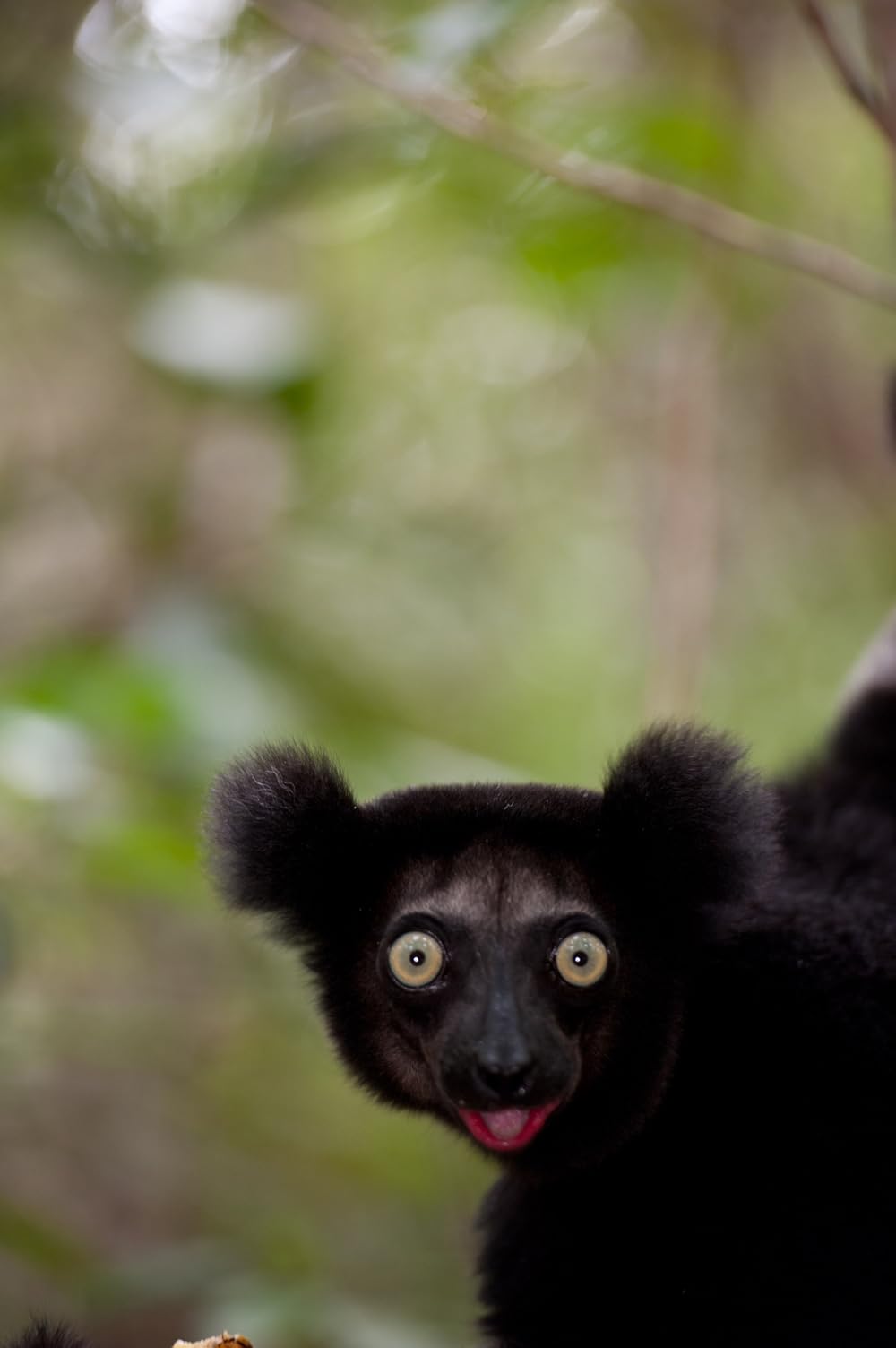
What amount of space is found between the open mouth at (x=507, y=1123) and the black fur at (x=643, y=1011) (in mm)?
51

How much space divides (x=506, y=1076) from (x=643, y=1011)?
0.39m

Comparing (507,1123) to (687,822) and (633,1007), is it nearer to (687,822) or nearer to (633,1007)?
(633,1007)

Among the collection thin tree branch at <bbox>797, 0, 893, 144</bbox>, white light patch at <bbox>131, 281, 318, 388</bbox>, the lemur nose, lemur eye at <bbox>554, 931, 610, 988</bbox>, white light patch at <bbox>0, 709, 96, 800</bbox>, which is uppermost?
white light patch at <bbox>131, 281, 318, 388</bbox>

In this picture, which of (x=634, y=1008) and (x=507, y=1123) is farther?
(x=634, y=1008)

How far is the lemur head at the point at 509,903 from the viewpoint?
2346mm

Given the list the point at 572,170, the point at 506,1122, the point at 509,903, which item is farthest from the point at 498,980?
→ the point at 572,170

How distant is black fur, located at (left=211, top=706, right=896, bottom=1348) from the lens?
243 centimetres

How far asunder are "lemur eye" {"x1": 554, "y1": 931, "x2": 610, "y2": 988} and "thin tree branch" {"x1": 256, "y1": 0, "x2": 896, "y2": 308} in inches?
60.5

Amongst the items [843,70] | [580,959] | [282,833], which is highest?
[843,70]

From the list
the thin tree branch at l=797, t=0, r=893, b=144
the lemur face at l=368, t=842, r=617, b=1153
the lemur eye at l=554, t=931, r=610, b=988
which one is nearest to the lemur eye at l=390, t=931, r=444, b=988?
the lemur face at l=368, t=842, r=617, b=1153

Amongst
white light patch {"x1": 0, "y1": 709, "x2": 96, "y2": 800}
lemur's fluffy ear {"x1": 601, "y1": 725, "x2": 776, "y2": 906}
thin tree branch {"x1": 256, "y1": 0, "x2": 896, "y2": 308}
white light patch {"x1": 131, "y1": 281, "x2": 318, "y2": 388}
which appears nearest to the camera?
lemur's fluffy ear {"x1": 601, "y1": 725, "x2": 776, "y2": 906}

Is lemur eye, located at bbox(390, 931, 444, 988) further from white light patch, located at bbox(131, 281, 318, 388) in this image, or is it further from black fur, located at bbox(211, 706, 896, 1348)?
white light patch, located at bbox(131, 281, 318, 388)

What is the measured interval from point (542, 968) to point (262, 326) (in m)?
2.51

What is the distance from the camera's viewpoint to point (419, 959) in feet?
7.77
